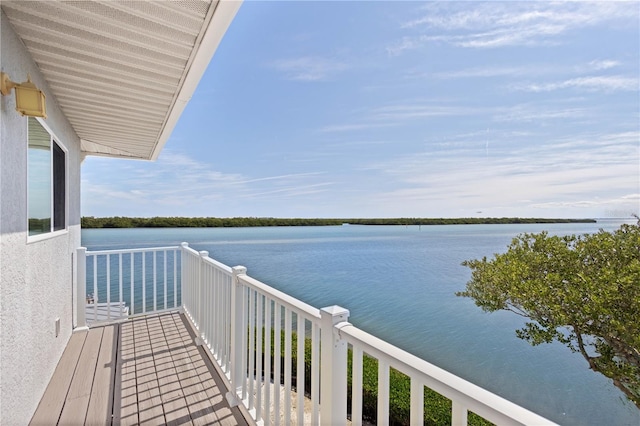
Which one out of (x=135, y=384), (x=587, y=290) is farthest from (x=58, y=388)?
(x=587, y=290)

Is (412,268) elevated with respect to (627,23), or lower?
lower

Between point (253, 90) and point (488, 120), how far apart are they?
48.8ft

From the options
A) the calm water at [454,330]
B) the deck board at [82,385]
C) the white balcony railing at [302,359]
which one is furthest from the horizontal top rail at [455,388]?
the calm water at [454,330]

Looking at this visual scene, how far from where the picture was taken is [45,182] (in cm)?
265

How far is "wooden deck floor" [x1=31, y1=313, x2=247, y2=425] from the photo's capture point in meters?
2.29

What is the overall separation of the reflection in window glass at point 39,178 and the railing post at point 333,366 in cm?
223

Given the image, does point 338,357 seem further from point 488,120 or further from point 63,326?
point 488,120

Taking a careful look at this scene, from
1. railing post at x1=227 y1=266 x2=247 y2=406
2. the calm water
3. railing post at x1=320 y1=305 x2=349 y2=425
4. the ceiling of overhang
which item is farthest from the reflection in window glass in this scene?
the calm water

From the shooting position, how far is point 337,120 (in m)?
23.5

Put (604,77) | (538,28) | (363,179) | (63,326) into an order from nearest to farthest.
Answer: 1. (63,326)
2. (538,28)
3. (604,77)
4. (363,179)

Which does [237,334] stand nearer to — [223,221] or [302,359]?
[302,359]

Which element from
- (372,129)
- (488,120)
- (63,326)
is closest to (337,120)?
(372,129)

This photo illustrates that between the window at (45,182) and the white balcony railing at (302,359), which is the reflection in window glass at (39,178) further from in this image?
the white balcony railing at (302,359)

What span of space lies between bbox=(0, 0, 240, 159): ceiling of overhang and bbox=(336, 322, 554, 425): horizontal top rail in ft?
5.91
